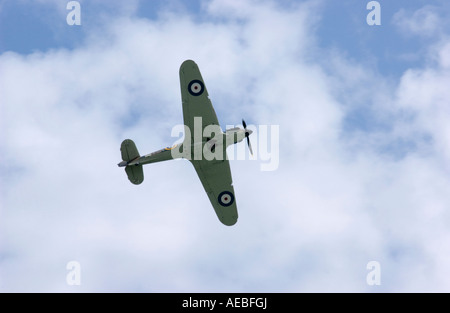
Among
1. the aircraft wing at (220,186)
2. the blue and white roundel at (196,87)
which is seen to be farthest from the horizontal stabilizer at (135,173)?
the blue and white roundel at (196,87)

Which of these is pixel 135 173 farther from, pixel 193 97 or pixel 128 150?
pixel 193 97

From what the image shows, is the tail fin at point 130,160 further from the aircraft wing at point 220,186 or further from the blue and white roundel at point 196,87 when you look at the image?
the blue and white roundel at point 196,87

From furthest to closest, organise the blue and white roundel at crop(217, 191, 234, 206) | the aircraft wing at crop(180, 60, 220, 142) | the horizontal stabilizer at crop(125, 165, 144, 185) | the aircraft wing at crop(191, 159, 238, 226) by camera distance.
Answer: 1. the blue and white roundel at crop(217, 191, 234, 206)
2. the aircraft wing at crop(191, 159, 238, 226)
3. the horizontal stabilizer at crop(125, 165, 144, 185)
4. the aircraft wing at crop(180, 60, 220, 142)

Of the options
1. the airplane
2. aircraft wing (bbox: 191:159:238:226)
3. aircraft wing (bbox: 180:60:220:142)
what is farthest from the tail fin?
aircraft wing (bbox: 180:60:220:142)

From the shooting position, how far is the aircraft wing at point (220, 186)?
39.4m

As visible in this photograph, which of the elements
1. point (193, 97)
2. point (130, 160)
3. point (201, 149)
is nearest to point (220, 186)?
point (201, 149)

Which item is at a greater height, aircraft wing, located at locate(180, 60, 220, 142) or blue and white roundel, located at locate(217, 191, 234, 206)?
aircraft wing, located at locate(180, 60, 220, 142)

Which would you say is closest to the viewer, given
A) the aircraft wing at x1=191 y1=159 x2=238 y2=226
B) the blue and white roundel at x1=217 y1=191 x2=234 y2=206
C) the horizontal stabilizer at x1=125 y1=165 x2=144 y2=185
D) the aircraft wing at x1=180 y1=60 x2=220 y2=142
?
the aircraft wing at x1=180 y1=60 x2=220 y2=142

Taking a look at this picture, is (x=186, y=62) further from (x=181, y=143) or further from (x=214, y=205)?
(x=214, y=205)

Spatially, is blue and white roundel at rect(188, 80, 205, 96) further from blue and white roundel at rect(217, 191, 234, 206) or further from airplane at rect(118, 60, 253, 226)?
blue and white roundel at rect(217, 191, 234, 206)

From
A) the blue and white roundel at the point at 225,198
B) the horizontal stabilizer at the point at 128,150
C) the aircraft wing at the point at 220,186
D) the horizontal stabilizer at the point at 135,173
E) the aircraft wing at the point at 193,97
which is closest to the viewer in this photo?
the aircraft wing at the point at 193,97

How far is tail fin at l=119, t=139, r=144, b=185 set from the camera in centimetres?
3850
